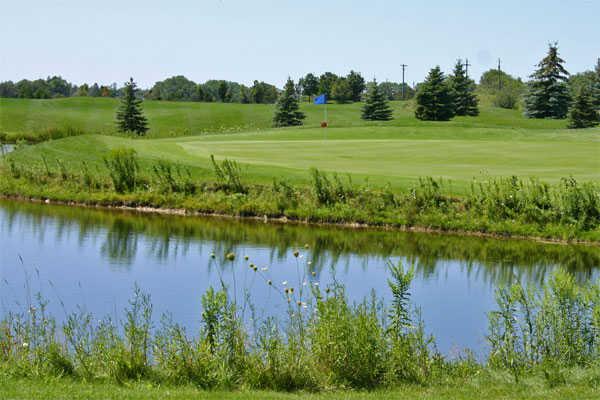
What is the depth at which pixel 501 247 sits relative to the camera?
82.6 ft

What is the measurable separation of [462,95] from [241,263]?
78.2 meters

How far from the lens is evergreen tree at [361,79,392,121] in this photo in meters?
89.2

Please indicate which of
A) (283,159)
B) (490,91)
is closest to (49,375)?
(283,159)

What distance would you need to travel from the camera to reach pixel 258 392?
1016 cm

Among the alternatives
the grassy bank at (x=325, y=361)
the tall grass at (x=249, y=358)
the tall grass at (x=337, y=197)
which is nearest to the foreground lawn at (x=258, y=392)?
the grassy bank at (x=325, y=361)

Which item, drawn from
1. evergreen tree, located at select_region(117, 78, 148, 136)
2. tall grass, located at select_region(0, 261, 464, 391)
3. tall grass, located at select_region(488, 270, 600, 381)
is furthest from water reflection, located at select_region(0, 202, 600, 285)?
evergreen tree, located at select_region(117, 78, 148, 136)

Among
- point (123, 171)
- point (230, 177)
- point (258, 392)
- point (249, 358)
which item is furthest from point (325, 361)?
point (123, 171)

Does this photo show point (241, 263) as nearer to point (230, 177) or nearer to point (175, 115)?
point (230, 177)

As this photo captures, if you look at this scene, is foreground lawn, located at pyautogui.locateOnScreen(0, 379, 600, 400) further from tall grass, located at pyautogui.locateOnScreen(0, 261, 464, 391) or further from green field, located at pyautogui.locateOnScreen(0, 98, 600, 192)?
green field, located at pyautogui.locateOnScreen(0, 98, 600, 192)

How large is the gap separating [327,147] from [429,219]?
17642mm

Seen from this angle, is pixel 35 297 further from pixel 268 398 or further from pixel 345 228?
pixel 345 228

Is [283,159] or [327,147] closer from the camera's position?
[283,159]

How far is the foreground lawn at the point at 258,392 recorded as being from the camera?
943 cm

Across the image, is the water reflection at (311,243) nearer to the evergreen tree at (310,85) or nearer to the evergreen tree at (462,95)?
the evergreen tree at (462,95)
